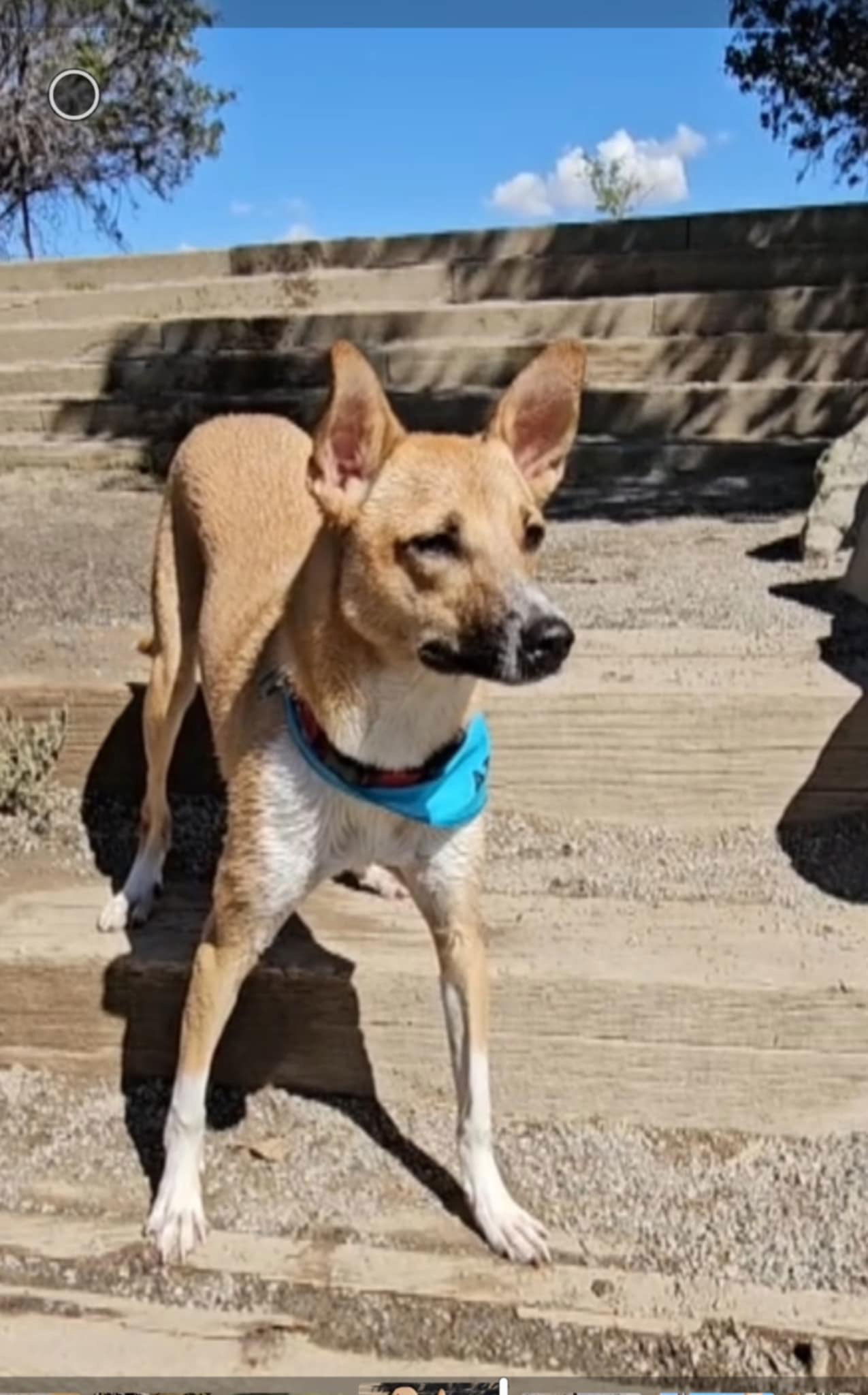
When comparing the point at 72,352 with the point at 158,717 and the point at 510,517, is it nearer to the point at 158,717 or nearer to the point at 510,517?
the point at 158,717

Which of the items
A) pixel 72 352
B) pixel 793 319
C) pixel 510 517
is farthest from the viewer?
pixel 72 352

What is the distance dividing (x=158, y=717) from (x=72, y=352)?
748 cm

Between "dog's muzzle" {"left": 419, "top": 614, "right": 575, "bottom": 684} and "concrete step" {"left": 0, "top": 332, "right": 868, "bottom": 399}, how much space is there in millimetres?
6628

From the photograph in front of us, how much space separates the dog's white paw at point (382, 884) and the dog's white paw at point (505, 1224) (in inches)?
33.0

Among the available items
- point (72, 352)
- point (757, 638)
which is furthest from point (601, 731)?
point (72, 352)

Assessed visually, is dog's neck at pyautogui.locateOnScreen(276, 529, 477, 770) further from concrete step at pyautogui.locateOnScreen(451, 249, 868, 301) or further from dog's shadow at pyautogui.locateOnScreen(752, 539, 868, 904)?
concrete step at pyautogui.locateOnScreen(451, 249, 868, 301)

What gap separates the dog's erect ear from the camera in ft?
7.80

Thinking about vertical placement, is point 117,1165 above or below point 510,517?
below

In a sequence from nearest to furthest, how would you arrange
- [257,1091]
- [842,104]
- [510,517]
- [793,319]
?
[510,517] → [257,1091] → [793,319] → [842,104]

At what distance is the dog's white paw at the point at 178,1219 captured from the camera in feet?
8.19

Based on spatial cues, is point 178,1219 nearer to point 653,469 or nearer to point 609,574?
point 609,574

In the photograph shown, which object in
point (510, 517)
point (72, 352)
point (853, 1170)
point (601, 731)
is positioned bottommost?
point (72, 352)

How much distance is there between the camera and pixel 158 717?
132 inches

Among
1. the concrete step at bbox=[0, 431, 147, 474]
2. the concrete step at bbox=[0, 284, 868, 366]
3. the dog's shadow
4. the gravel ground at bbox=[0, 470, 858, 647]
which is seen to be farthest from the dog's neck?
the concrete step at bbox=[0, 284, 868, 366]
